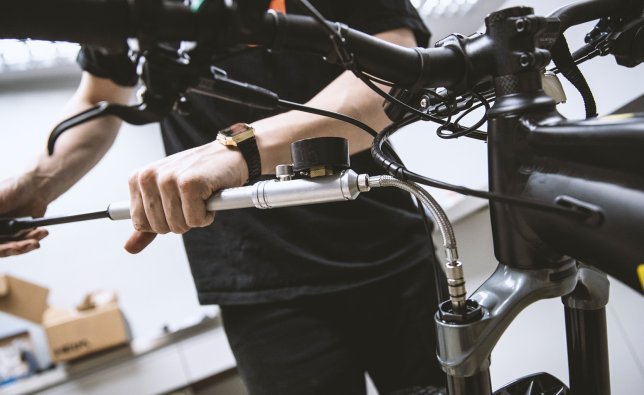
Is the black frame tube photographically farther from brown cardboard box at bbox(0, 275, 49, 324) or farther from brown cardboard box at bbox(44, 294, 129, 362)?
brown cardboard box at bbox(0, 275, 49, 324)

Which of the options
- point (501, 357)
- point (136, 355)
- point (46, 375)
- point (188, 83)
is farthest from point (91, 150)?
point (501, 357)

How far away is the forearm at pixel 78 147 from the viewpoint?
76 cm

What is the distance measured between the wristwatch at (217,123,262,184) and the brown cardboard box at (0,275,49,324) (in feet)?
4.98

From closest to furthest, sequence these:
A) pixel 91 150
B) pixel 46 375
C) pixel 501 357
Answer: pixel 91 150 → pixel 501 357 → pixel 46 375

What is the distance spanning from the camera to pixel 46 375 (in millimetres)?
1508

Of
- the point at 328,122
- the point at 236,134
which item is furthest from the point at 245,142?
the point at 328,122

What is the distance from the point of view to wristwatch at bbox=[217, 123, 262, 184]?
442 millimetres

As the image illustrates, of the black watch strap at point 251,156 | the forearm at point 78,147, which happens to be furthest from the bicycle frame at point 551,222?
the forearm at point 78,147

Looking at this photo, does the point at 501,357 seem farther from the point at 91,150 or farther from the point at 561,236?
the point at 91,150

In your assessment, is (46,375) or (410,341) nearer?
(410,341)

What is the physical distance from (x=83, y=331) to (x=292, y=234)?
1232mm

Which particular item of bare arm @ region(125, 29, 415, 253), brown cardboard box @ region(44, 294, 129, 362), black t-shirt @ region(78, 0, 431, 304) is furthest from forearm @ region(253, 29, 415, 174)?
brown cardboard box @ region(44, 294, 129, 362)

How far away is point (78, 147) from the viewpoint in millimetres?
821

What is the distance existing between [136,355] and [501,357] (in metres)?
1.40
